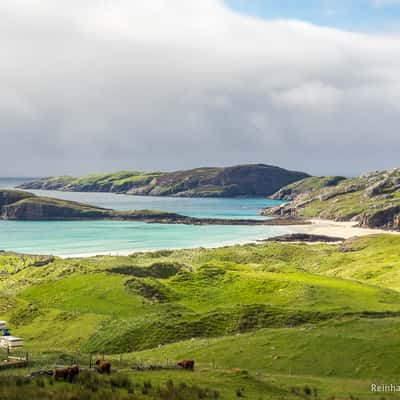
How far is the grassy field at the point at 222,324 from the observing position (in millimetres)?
31156

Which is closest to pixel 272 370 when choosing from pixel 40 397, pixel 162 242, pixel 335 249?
pixel 40 397

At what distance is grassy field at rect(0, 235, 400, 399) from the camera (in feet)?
102

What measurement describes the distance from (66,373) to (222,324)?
2709 centimetres

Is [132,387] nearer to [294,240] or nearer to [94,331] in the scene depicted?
[94,331]

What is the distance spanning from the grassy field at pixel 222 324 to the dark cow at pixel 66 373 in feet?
5.93

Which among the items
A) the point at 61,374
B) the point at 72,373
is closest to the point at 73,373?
the point at 72,373

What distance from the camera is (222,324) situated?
5203 cm

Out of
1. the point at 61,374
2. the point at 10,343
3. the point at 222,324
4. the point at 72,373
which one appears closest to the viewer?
the point at 61,374

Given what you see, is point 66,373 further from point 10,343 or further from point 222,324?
point 222,324

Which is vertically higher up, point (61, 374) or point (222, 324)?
point (61, 374)

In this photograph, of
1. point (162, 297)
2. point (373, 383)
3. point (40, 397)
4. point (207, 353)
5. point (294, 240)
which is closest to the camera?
point (40, 397)

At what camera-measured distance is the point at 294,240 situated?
19138 cm

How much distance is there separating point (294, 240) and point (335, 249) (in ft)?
116

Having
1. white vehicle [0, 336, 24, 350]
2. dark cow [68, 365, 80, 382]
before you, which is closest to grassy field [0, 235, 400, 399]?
dark cow [68, 365, 80, 382]
